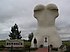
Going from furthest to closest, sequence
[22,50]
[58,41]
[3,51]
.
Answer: [58,41] < [3,51] < [22,50]

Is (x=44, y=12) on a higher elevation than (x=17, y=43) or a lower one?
higher

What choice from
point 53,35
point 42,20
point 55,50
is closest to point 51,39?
point 53,35

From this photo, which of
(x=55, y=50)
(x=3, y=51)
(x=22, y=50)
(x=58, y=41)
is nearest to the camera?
(x=22, y=50)

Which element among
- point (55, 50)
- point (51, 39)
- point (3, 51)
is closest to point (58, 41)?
point (51, 39)

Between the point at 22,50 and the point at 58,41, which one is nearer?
the point at 22,50

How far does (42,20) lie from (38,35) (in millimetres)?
2814

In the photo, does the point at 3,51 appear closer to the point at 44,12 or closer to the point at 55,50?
the point at 55,50

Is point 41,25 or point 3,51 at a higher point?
point 41,25

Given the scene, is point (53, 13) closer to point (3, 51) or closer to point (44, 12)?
point (44, 12)

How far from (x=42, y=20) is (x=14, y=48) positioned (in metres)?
18.6

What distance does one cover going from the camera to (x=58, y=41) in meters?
41.9

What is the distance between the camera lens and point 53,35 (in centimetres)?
4269

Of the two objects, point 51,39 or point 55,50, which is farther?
point 51,39

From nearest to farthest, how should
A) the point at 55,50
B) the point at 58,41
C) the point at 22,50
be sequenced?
1. the point at 22,50
2. the point at 55,50
3. the point at 58,41
